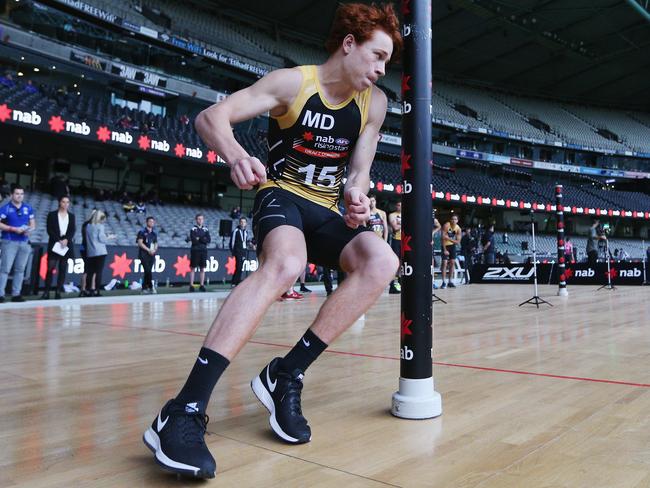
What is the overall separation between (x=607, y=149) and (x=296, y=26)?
25.1 m

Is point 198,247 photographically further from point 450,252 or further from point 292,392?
point 292,392

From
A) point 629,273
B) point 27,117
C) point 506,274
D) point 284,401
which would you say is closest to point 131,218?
point 27,117

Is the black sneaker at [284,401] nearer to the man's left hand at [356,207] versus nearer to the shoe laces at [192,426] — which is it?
the shoe laces at [192,426]

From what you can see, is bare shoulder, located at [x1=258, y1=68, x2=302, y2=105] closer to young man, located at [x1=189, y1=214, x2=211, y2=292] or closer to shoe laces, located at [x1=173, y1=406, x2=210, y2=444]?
shoe laces, located at [x1=173, y1=406, x2=210, y2=444]

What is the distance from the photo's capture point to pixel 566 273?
41.7 ft

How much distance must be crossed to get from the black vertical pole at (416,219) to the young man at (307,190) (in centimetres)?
7

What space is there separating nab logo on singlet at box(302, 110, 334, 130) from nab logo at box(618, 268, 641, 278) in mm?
12665

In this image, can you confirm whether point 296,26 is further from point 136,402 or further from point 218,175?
point 136,402

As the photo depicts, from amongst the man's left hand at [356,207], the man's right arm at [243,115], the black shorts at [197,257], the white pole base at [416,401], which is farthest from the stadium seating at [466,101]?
the white pole base at [416,401]

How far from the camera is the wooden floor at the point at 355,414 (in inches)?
46.3

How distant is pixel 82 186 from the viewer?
1816cm

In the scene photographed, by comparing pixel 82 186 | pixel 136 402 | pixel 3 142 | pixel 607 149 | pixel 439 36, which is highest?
pixel 439 36

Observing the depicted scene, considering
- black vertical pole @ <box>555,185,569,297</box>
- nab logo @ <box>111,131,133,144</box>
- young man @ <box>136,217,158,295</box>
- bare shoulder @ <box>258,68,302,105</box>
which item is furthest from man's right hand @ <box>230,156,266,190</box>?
nab logo @ <box>111,131,133,144</box>

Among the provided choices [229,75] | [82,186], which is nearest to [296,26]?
[229,75]
